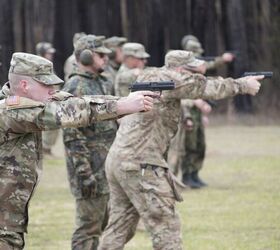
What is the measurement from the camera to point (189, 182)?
54.4 feet

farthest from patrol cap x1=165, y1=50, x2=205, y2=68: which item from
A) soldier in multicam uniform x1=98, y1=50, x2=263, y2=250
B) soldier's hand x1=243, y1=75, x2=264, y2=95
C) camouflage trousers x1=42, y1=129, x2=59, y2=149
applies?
camouflage trousers x1=42, y1=129, x2=59, y2=149

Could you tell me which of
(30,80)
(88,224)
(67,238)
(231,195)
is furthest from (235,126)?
(30,80)

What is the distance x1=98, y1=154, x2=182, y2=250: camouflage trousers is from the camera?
29.7 ft

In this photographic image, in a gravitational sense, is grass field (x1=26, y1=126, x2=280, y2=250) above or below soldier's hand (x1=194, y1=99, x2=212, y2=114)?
below

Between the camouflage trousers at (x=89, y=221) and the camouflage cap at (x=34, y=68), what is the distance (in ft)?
9.31

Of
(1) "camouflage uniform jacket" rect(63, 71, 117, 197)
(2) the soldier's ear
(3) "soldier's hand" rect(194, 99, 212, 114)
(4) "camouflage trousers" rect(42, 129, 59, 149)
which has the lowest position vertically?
(4) "camouflage trousers" rect(42, 129, 59, 149)

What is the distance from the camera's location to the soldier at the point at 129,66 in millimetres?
13125

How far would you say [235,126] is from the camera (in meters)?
26.3

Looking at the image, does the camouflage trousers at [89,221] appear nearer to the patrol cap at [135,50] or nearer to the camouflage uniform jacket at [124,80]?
the camouflage uniform jacket at [124,80]

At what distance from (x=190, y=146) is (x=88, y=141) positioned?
6764 millimetres

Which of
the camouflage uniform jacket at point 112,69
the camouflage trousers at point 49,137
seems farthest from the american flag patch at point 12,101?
the camouflage trousers at point 49,137

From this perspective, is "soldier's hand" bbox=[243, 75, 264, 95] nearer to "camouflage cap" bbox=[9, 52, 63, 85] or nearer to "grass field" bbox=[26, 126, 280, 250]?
"camouflage cap" bbox=[9, 52, 63, 85]

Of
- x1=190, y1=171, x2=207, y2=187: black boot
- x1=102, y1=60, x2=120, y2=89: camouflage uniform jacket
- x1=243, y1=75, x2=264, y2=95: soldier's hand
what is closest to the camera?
x1=243, y1=75, x2=264, y2=95: soldier's hand

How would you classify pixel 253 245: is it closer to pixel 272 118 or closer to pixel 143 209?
pixel 143 209
